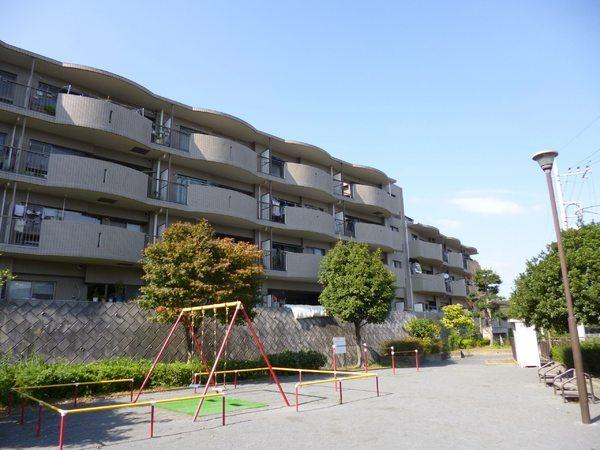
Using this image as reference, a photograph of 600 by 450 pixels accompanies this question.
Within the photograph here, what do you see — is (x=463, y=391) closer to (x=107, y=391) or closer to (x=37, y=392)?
(x=107, y=391)

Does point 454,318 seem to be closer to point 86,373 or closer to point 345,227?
point 345,227

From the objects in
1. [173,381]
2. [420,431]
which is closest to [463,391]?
[420,431]

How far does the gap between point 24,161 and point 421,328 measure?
2299cm

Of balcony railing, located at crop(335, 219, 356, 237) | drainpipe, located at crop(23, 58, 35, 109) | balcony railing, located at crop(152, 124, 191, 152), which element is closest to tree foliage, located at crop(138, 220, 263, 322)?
balcony railing, located at crop(152, 124, 191, 152)

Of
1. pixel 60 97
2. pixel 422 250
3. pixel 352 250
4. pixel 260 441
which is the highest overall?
pixel 60 97

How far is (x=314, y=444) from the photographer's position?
7.53m

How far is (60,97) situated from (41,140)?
211 centimetres

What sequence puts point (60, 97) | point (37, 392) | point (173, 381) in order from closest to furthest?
point (37, 392) → point (173, 381) → point (60, 97)

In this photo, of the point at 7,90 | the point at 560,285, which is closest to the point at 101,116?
the point at 7,90

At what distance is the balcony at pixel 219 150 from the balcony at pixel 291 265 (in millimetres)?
5032

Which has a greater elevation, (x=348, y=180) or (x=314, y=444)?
(x=348, y=180)

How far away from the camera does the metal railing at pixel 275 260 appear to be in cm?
2417

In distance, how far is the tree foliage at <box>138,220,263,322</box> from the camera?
14945 millimetres

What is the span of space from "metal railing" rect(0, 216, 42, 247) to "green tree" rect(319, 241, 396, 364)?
42.8 ft
